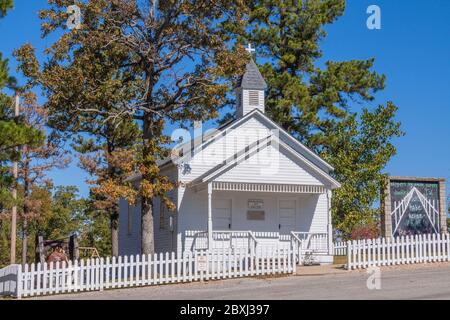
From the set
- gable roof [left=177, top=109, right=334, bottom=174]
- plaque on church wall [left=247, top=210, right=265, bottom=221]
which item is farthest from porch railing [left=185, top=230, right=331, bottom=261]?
gable roof [left=177, top=109, right=334, bottom=174]

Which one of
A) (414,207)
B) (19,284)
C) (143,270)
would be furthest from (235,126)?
(19,284)

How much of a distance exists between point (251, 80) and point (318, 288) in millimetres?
16174

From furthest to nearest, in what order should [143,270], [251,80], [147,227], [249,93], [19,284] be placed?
1. [251,80]
2. [249,93]
3. [147,227]
4. [143,270]
5. [19,284]

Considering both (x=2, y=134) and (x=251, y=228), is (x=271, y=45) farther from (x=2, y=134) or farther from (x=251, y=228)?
(x=2, y=134)

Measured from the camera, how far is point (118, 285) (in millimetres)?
23609

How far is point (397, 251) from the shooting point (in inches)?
1019

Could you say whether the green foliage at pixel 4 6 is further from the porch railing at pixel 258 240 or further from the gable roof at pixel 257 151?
the porch railing at pixel 258 240

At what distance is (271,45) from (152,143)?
20.9 m

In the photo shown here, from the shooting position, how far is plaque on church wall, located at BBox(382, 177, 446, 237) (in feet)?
97.5

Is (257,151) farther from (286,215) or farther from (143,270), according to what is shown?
(143,270)

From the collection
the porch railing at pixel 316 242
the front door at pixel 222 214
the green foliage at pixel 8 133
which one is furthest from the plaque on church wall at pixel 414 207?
the green foliage at pixel 8 133

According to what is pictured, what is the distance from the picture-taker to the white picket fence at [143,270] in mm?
22641

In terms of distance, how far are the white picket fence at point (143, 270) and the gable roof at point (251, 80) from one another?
36.9 feet
